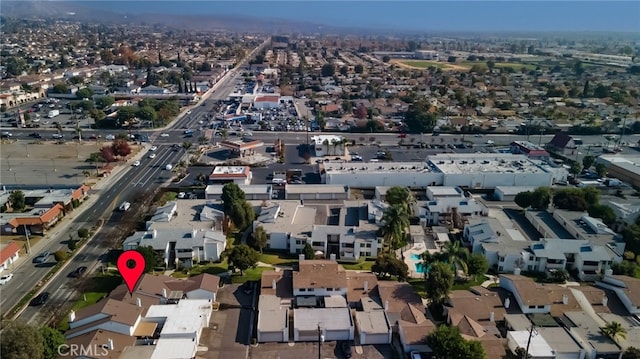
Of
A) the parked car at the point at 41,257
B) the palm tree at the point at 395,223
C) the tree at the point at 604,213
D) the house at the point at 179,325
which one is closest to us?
the house at the point at 179,325

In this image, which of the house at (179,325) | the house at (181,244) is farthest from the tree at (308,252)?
the house at (179,325)

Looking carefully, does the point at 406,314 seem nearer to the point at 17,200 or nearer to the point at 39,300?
the point at 39,300

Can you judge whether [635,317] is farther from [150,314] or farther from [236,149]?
[236,149]

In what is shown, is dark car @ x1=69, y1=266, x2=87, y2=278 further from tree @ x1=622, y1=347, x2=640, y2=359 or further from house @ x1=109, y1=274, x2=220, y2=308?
tree @ x1=622, y1=347, x2=640, y2=359

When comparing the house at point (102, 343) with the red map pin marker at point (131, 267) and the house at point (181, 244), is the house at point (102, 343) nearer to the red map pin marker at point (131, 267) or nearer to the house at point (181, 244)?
the red map pin marker at point (131, 267)

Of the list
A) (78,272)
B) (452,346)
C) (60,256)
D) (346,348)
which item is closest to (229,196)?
(78,272)

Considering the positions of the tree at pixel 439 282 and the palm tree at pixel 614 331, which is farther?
the tree at pixel 439 282
